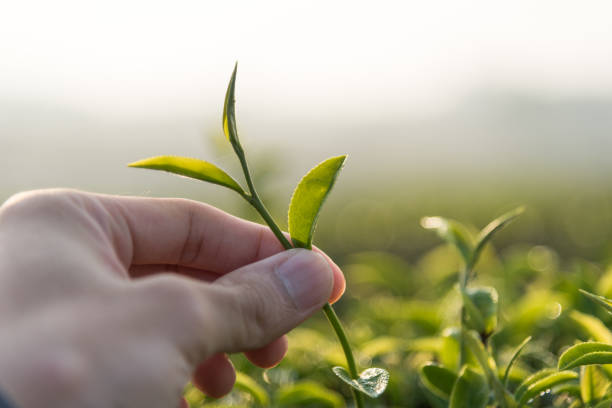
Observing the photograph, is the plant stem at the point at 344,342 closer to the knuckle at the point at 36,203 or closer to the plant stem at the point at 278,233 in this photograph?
the plant stem at the point at 278,233

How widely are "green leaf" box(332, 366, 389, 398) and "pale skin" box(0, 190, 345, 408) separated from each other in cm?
10

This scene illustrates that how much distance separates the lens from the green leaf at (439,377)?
82cm

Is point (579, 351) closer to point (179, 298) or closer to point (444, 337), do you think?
point (444, 337)

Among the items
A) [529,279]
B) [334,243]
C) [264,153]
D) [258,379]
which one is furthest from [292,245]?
[334,243]

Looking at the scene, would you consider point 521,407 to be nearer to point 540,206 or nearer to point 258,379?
point 258,379

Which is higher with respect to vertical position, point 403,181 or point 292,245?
point 292,245

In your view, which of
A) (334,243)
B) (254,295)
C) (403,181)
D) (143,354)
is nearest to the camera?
(143,354)

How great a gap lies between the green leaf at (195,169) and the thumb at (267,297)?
0.11m

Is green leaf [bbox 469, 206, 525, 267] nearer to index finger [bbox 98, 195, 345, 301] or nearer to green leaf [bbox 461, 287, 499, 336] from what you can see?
green leaf [bbox 461, 287, 499, 336]

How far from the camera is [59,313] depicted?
1.71 ft

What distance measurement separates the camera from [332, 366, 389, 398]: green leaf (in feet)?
2.12

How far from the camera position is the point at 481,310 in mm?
788

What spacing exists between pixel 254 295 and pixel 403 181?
4.29m

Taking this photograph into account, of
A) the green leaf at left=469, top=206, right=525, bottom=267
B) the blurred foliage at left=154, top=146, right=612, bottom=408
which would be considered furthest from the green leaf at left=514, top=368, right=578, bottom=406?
the green leaf at left=469, top=206, right=525, bottom=267
